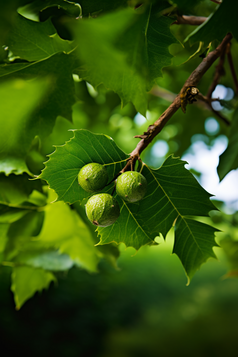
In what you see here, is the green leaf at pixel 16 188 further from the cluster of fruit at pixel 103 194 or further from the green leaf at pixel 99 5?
the green leaf at pixel 99 5

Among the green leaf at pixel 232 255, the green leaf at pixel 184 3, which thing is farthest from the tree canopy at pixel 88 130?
the green leaf at pixel 232 255

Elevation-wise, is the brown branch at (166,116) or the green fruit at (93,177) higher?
the brown branch at (166,116)

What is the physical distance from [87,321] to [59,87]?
6050 mm

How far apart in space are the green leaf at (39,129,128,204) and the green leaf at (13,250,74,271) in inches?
29.8

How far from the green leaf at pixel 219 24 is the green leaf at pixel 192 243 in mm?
508

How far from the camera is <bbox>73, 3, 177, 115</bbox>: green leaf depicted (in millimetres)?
439

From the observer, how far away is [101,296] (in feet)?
21.7

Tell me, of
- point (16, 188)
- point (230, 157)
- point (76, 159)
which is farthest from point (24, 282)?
point (230, 157)

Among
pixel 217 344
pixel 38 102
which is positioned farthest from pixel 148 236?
pixel 217 344

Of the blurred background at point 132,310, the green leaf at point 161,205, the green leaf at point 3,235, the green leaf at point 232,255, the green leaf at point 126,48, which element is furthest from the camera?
the blurred background at point 132,310

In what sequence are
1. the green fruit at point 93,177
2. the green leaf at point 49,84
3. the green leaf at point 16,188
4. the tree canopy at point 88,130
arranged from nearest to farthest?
1. the tree canopy at point 88,130
2. the green fruit at point 93,177
3. the green leaf at point 49,84
4. the green leaf at point 16,188

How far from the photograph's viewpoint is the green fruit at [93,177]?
731 millimetres

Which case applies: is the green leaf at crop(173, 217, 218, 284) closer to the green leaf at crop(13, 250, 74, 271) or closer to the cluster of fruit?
the cluster of fruit

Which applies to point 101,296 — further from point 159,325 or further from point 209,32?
point 209,32
